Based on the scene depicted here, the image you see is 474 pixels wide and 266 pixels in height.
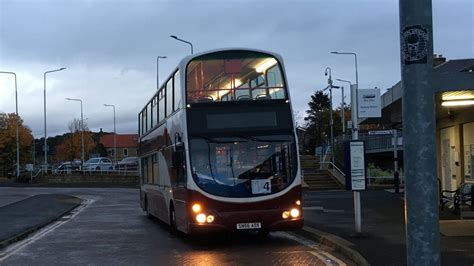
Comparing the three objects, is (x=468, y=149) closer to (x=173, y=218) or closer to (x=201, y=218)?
(x=173, y=218)

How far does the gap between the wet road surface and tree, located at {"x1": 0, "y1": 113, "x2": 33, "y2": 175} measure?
7484cm

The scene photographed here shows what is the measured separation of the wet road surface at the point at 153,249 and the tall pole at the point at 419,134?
23.4 feet

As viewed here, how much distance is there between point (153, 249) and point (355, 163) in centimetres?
471

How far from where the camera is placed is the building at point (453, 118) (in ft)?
43.5

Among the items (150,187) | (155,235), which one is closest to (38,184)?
(150,187)

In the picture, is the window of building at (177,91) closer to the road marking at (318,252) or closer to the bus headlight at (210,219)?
the bus headlight at (210,219)

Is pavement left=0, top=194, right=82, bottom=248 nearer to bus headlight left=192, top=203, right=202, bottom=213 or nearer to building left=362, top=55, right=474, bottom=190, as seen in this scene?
bus headlight left=192, top=203, right=202, bottom=213

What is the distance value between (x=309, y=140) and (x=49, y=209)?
67.3 metres

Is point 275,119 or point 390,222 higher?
point 275,119

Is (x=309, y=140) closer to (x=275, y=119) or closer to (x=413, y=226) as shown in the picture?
(x=275, y=119)

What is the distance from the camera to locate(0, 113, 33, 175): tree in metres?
88.5

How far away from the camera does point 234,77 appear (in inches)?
563

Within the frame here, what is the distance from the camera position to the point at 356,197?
13.4 m

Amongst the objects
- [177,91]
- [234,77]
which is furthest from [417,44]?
[177,91]
